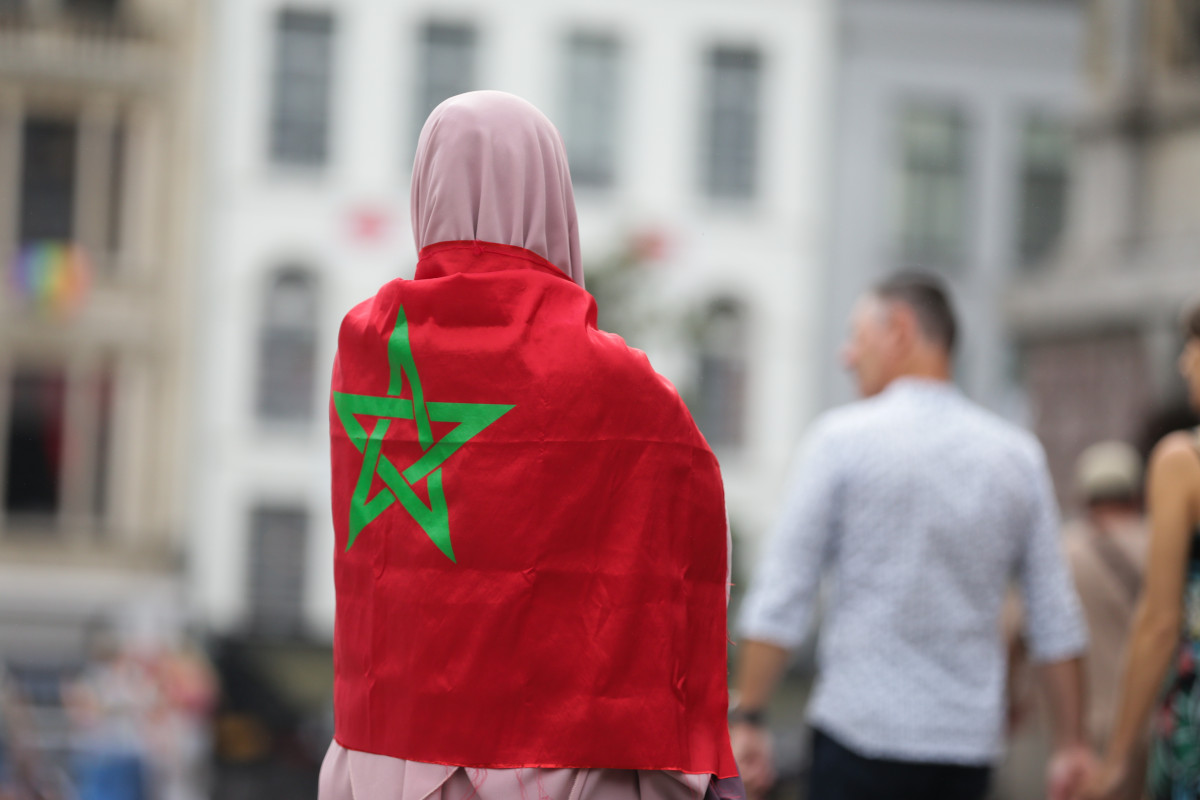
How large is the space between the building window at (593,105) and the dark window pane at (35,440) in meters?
8.01

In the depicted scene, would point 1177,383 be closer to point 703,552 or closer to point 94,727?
point 703,552

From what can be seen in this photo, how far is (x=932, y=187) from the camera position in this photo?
90.9 feet

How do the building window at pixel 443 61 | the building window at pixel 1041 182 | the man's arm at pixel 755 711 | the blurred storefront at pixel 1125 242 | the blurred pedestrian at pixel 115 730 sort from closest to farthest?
the man's arm at pixel 755 711 → the blurred storefront at pixel 1125 242 → the blurred pedestrian at pixel 115 730 → the building window at pixel 443 61 → the building window at pixel 1041 182

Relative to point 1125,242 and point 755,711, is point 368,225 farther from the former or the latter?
point 755,711

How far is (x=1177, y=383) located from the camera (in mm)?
8648

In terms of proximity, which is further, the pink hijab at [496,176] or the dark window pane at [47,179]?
the dark window pane at [47,179]

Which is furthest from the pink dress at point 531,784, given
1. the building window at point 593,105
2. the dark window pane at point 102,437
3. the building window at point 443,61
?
the building window at point 593,105

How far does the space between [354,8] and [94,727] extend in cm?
1504

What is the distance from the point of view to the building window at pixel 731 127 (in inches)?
1082

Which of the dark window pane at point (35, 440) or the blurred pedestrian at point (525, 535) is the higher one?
the blurred pedestrian at point (525, 535)

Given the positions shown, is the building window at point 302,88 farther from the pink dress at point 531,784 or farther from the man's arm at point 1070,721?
the pink dress at point 531,784

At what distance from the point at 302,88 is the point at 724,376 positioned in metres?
7.31

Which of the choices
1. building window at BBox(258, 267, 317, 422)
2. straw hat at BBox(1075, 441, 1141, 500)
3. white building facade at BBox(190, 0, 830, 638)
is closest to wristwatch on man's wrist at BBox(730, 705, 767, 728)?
straw hat at BBox(1075, 441, 1141, 500)

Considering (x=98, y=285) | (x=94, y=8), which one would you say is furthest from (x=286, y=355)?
(x=94, y=8)
